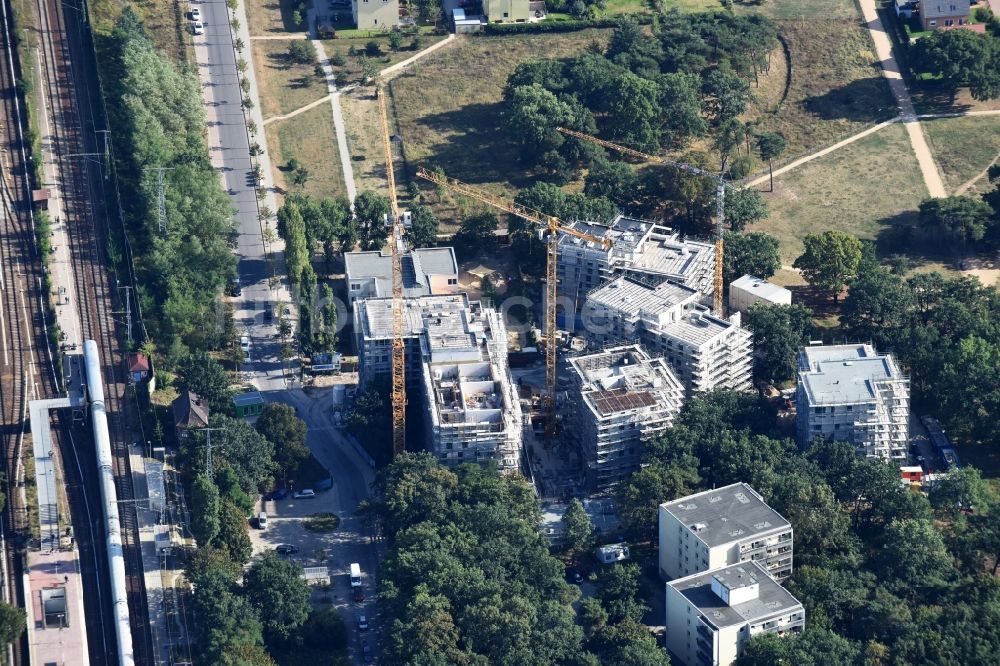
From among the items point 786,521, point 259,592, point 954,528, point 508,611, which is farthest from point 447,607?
point 954,528

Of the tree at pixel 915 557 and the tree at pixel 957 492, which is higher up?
the tree at pixel 957 492

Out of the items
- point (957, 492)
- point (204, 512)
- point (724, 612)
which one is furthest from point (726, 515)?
point (204, 512)

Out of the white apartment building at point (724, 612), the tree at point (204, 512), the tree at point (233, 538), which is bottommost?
the white apartment building at point (724, 612)

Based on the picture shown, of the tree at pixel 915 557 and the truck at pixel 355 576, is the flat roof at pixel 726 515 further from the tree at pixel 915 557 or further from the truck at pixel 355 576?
the truck at pixel 355 576

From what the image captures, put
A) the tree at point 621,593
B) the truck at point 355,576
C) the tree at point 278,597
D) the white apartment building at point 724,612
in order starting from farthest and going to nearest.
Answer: the truck at point 355,576 → the tree at point 621,593 → the tree at point 278,597 → the white apartment building at point 724,612

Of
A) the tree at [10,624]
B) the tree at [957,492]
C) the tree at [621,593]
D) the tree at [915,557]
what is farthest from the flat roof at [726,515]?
the tree at [10,624]

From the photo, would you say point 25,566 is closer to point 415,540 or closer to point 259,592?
point 259,592
